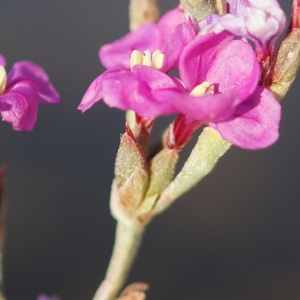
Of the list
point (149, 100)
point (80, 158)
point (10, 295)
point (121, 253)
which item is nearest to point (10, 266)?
point (10, 295)

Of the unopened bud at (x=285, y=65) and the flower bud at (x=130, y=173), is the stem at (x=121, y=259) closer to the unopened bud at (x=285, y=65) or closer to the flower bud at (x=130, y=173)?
the flower bud at (x=130, y=173)

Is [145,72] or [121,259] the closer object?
[145,72]

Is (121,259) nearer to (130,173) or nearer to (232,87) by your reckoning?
(130,173)

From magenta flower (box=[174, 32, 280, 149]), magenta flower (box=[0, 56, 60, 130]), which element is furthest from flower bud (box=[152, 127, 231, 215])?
magenta flower (box=[0, 56, 60, 130])

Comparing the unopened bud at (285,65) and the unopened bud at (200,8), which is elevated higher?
the unopened bud at (200,8)

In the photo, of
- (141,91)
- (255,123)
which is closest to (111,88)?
(141,91)

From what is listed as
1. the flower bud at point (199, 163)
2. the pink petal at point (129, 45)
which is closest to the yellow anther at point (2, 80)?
the pink petal at point (129, 45)
